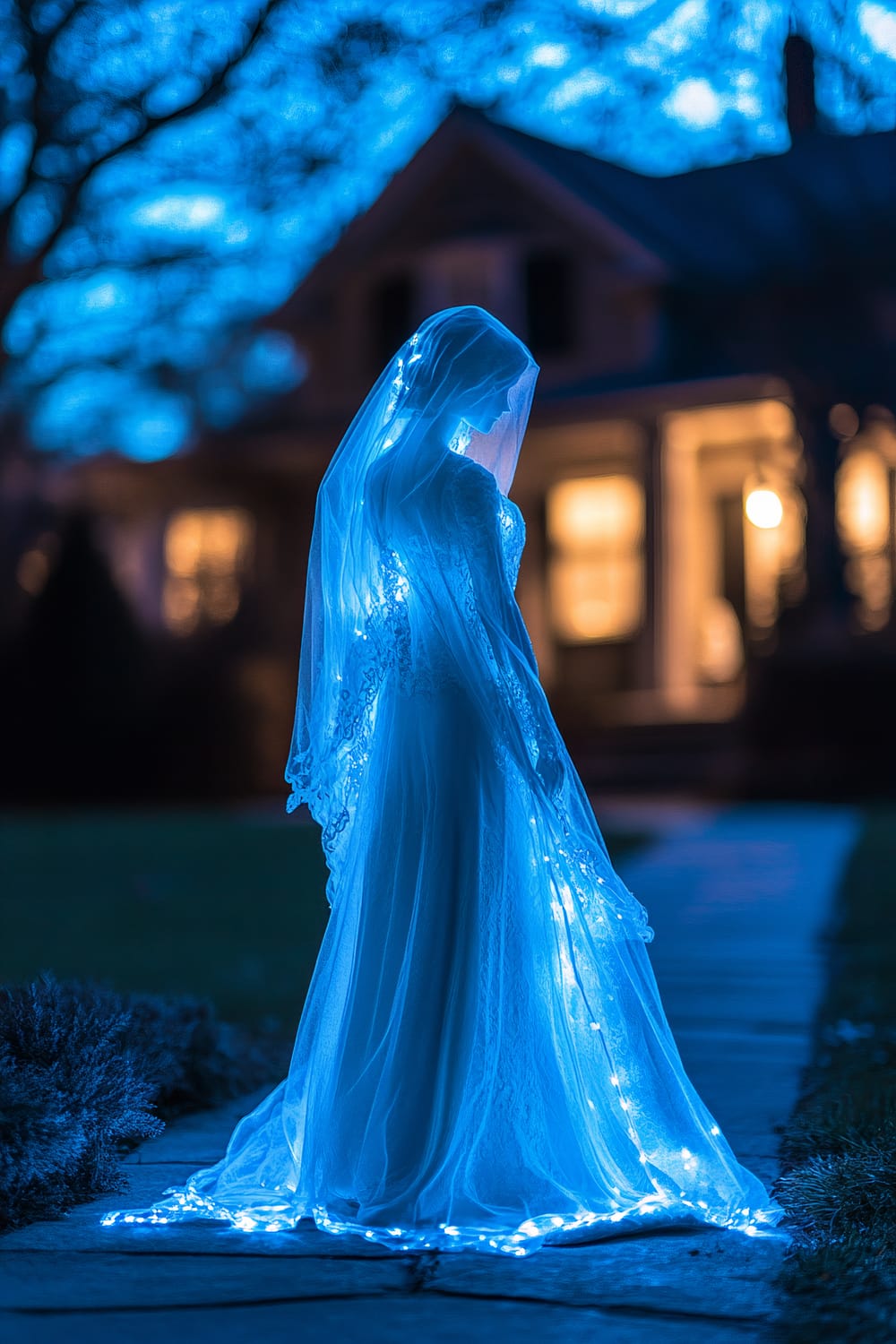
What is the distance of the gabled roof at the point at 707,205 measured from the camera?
15.4m

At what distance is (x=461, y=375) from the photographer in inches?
161

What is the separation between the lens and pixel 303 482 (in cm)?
2238

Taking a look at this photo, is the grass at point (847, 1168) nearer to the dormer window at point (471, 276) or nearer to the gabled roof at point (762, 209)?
the gabled roof at point (762, 209)

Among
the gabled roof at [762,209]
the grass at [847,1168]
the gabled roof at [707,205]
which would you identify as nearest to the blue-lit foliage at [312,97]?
the gabled roof at [707,205]

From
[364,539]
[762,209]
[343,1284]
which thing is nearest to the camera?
[343,1284]

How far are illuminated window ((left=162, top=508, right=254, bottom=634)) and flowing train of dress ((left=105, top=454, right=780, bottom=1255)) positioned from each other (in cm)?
1626

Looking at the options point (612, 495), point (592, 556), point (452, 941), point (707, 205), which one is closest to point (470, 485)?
point (452, 941)

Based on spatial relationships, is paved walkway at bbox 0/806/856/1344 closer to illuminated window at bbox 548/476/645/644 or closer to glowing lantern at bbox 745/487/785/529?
glowing lantern at bbox 745/487/785/529

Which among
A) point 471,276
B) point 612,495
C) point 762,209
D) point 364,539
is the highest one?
point 471,276

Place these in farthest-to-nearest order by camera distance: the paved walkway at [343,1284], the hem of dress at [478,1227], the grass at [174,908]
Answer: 1. the grass at [174,908]
2. the hem of dress at [478,1227]
3. the paved walkway at [343,1284]

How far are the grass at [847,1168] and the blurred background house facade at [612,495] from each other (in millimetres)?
9191

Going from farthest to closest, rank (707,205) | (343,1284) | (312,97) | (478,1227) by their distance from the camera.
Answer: (707,205) < (312,97) < (478,1227) < (343,1284)

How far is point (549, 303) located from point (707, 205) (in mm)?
3547

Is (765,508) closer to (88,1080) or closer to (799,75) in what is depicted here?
(799,75)
